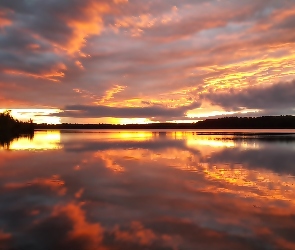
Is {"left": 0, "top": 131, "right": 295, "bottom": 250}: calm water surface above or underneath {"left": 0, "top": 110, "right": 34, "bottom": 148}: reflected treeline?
underneath

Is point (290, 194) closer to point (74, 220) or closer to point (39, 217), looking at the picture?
point (74, 220)

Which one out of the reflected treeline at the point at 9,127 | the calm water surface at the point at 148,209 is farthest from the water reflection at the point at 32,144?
the calm water surface at the point at 148,209

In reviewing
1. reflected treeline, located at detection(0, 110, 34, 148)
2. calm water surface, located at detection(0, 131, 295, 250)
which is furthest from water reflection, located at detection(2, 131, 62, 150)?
calm water surface, located at detection(0, 131, 295, 250)

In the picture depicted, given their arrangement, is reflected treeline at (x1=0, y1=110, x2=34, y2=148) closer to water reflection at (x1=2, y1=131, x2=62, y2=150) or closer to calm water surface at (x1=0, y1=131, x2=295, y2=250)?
water reflection at (x1=2, y1=131, x2=62, y2=150)

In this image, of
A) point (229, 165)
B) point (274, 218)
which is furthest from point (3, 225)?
point (229, 165)

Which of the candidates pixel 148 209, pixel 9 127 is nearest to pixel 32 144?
pixel 9 127

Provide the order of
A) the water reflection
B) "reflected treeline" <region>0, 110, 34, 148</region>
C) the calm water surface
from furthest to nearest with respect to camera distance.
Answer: "reflected treeline" <region>0, 110, 34, 148</region>, the water reflection, the calm water surface

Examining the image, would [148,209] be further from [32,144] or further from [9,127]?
[9,127]

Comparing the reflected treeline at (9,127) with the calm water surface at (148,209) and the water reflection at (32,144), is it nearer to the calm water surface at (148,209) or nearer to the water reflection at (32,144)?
the water reflection at (32,144)

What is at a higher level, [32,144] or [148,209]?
[32,144]

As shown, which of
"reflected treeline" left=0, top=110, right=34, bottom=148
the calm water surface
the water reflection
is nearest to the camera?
the calm water surface

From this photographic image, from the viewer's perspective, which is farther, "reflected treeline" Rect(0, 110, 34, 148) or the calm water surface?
"reflected treeline" Rect(0, 110, 34, 148)

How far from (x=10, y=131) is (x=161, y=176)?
58470 mm

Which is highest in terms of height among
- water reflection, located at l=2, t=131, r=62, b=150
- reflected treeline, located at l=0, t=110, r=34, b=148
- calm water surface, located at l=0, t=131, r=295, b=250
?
reflected treeline, located at l=0, t=110, r=34, b=148
